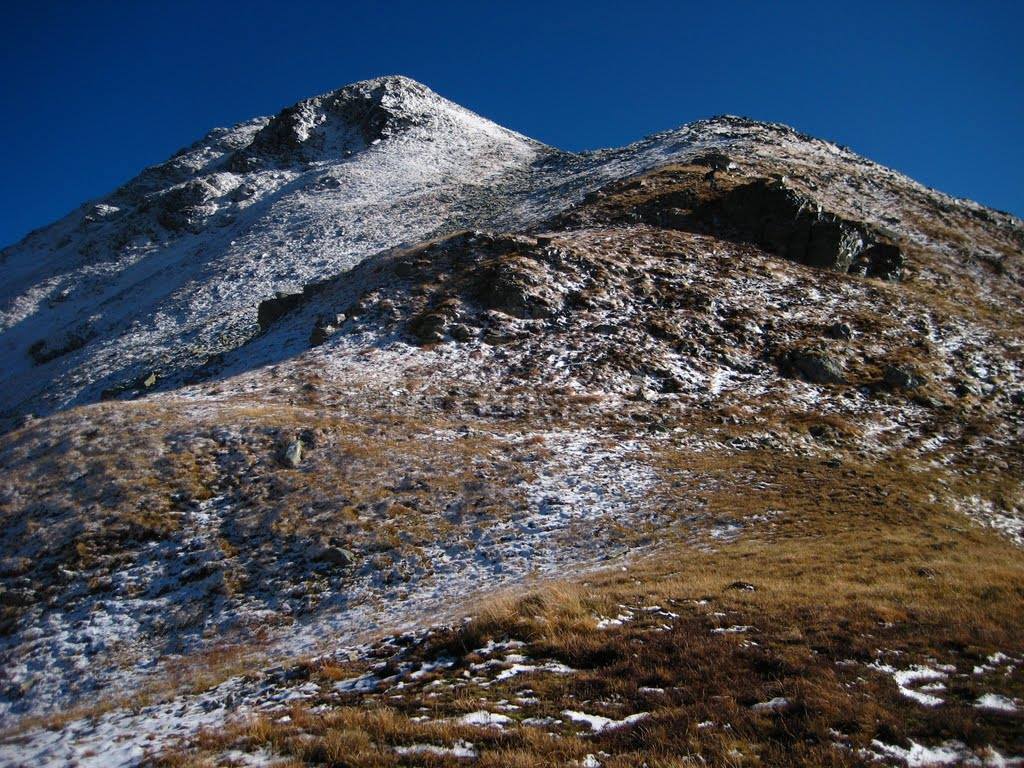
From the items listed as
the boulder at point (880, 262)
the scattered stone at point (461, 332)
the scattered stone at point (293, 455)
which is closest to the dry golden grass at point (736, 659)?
the scattered stone at point (293, 455)

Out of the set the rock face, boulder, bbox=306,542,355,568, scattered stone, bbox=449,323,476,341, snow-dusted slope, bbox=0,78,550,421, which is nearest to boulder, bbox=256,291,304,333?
snow-dusted slope, bbox=0,78,550,421

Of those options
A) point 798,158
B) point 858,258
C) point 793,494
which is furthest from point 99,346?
point 798,158

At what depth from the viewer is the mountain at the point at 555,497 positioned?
24.2 feet

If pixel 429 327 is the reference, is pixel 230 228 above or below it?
above

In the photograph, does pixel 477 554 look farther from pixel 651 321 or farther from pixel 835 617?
pixel 651 321

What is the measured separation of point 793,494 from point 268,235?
51.2 meters

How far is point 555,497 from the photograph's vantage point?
1748 cm

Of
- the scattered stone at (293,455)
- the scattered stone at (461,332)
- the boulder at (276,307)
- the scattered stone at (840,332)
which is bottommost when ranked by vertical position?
the scattered stone at (293,455)

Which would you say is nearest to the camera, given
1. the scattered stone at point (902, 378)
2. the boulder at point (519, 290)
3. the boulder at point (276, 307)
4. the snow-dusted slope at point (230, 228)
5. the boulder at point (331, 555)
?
the boulder at point (331, 555)

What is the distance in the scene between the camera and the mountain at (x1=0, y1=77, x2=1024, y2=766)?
7383mm

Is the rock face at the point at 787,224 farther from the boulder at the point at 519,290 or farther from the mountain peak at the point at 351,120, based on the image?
the mountain peak at the point at 351,120

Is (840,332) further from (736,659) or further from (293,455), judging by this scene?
(293,455)

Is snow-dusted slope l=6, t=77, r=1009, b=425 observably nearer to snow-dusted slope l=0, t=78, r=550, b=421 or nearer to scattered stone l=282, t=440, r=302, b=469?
snow-dusted slope l=0, t=78, r=550, b=421

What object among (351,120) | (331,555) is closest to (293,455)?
(331,555)
